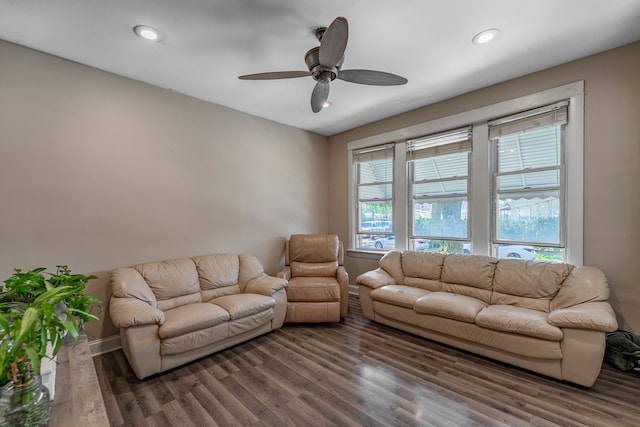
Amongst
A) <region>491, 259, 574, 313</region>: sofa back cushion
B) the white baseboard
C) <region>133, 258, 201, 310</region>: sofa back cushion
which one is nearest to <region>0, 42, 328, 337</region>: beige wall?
the white baseboard

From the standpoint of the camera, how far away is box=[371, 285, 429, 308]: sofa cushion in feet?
10.2

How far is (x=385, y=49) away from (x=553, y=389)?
10.4ft

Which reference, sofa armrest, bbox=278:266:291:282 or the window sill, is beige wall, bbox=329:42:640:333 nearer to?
the window sill

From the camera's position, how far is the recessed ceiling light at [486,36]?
7.50ft

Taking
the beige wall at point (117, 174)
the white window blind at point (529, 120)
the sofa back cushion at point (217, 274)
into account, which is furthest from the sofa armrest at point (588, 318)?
the beige wall at point (117, 174)

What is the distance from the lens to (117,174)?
2930 mm

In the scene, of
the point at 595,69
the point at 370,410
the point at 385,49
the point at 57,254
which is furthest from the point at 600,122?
the point at 57,254

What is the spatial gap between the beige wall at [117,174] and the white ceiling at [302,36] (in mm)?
333

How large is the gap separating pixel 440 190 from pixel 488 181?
648 mm

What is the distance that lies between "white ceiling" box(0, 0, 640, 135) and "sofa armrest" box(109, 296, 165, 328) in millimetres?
2297

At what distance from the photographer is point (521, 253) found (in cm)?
327

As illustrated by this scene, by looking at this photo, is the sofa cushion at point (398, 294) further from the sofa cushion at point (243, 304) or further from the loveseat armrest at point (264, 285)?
the sofa cushion at point (243, 304)

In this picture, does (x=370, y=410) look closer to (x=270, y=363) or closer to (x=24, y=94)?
(x=270, y=363)

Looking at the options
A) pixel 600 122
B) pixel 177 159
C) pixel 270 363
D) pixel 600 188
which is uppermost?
pixel 600 122
